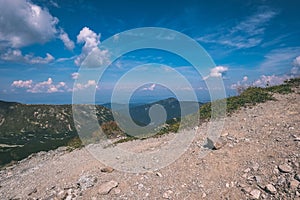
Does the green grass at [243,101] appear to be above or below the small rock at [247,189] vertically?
above

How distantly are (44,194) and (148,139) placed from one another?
837cm

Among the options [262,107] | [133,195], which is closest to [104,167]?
[133,195]

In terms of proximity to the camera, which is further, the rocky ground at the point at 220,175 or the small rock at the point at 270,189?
the rocky ground at the point at 220,175

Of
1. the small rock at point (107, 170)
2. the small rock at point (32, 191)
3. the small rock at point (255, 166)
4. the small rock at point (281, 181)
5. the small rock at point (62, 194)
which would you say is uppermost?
the small rock at point (255, 166)

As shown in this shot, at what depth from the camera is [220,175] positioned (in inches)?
402

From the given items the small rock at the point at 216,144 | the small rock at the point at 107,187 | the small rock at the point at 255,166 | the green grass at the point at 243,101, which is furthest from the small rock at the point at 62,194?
the green grass at the point at 243,101

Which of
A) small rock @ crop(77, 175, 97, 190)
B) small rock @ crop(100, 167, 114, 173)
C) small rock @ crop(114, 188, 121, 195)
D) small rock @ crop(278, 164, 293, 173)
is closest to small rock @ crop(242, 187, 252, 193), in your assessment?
small rock @ crop(278, 164, 293, 173)

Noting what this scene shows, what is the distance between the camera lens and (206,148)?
12797 millimetres

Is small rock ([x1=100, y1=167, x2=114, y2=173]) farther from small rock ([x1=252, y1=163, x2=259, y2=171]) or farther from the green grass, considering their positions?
small rock ([x1=252, y1=163, x2=259, y2=171])

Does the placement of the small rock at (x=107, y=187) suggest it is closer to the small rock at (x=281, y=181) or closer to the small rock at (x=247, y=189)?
the small rock at (x=247, y=189)

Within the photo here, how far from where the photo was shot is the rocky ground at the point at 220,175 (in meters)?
9.17

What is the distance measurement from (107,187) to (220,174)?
4976mm

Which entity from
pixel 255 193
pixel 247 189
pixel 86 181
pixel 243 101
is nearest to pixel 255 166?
pixel 247 189

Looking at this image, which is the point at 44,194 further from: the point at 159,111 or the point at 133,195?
the point at 159,111
